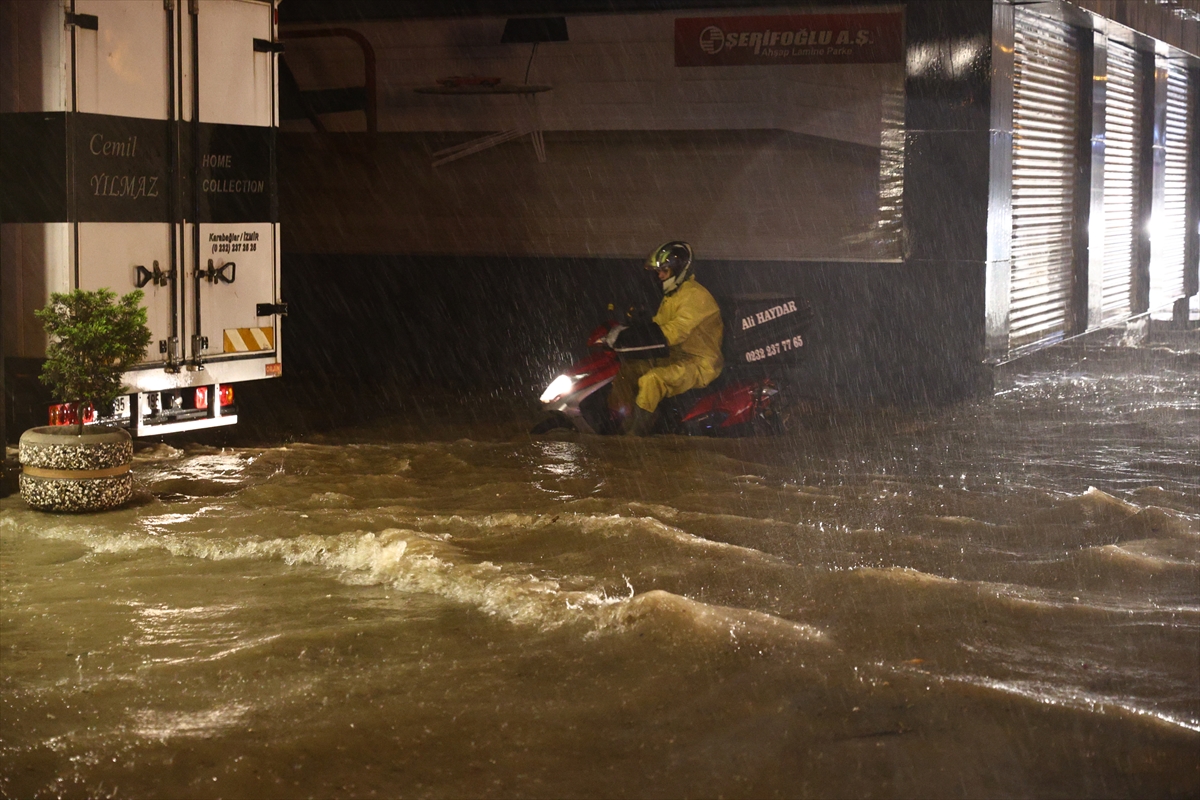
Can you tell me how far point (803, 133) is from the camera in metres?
14.6

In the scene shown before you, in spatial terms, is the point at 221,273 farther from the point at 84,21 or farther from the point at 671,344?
the point at 671,344

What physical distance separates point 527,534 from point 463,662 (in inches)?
91.1

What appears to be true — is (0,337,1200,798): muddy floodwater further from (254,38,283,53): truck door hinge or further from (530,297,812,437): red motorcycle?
(254,38,283,53): truck door hinge

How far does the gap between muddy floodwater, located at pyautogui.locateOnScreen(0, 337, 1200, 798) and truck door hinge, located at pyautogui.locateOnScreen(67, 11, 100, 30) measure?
323cm

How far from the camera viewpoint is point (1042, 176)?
1656cm

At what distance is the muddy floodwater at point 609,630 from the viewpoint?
4.74 m

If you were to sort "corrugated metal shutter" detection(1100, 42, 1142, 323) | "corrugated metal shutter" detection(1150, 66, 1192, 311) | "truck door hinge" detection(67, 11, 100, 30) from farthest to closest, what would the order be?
"corrugated metal shutter" detection(1150, 66, 1192, 311) → "corrugated metal shutter" detection(1100, 42, 1142, 323) → "truck door hinge" detection(67, 11, 100, 30)

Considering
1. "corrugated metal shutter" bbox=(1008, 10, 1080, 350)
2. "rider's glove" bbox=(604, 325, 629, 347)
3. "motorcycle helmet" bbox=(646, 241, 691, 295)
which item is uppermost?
"corrugated metal shutter" bbox=(1008, 10, 1080, 350)

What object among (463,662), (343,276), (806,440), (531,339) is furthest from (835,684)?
(343,276)

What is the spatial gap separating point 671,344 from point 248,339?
351cm

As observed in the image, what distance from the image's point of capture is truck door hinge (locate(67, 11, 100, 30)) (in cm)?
880

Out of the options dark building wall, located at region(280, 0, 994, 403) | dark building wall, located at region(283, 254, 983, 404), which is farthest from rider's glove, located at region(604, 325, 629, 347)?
dark building wall, located at region(280, 0, 994, 403)

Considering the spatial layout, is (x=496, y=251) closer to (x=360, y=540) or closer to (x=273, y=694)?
(x=360, y=540)

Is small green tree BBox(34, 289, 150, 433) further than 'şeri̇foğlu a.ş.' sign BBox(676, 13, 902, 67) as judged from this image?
No
